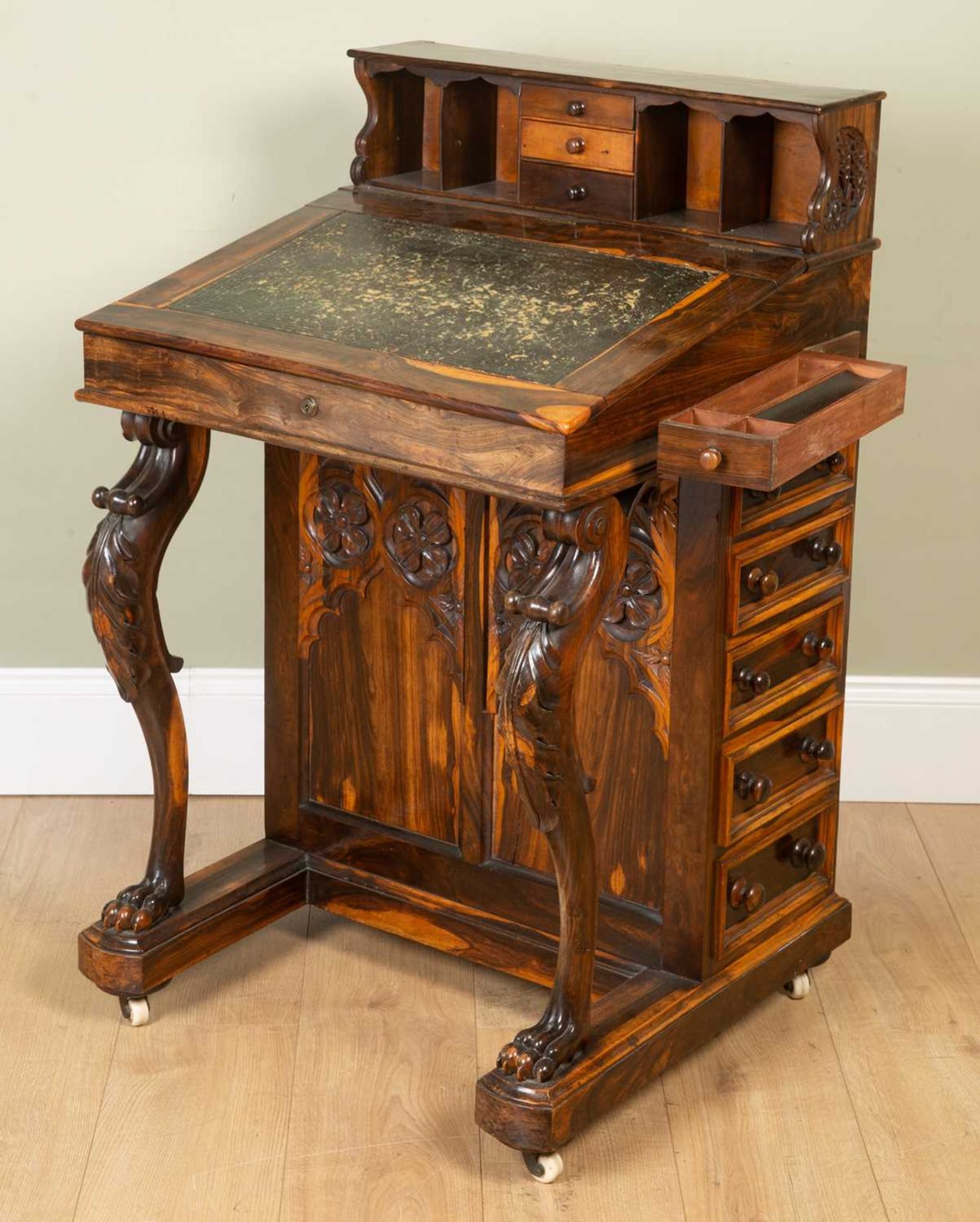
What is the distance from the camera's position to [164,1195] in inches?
100.0

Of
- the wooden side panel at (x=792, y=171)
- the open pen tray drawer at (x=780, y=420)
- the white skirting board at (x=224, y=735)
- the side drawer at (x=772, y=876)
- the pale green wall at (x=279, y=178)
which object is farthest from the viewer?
the white skirting board at (x=224, y=735)

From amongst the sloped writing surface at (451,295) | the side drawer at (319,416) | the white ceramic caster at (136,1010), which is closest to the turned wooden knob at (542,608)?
the side drawer at (319,416)

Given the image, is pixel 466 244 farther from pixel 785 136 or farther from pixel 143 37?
pixel 143 37

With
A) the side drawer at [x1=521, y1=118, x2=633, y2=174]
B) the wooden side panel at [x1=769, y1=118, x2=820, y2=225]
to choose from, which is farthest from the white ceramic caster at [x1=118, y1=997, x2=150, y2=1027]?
the wooden side panel at [x1=769, y1=118, x2=820, y2=225]

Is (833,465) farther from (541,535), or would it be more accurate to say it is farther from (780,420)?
(541,535)

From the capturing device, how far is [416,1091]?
2789 mm

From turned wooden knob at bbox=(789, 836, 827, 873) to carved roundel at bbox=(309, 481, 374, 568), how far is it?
827 millimetres

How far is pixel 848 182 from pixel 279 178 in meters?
1.20

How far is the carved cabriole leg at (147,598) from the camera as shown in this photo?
2805 millimetres

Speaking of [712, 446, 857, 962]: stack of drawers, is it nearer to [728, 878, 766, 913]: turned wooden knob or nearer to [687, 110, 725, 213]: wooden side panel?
[728, 878, 766, 913]: turned wooden knob

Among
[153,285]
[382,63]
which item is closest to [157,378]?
[153,285]

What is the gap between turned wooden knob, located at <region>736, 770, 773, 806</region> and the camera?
9.16 ft

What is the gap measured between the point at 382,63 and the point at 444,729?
1.06 metres

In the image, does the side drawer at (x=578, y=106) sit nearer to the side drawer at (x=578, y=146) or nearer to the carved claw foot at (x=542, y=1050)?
the side drawer at (x=578, y=146)
